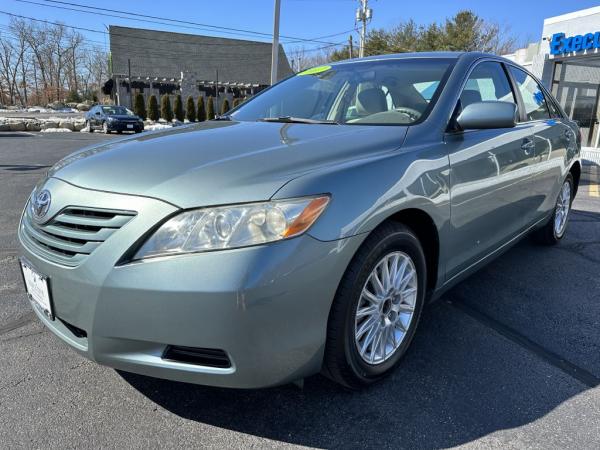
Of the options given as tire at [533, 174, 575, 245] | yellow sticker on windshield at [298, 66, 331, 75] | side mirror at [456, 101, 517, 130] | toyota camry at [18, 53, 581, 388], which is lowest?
tire at [533, 174, 575, 245]

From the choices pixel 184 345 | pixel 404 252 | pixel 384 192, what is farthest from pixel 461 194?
pixel 184 345

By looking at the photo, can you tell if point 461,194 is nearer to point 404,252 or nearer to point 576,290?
point 404,252

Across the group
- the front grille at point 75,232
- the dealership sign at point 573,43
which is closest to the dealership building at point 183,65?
the dealership sign at point 573,43

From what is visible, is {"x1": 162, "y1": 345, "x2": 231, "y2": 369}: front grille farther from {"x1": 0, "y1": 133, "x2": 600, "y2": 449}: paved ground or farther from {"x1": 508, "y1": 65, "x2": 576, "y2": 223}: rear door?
{"x1": 508, "y1": 65, "x2": 576, "y2": 223}: rear door

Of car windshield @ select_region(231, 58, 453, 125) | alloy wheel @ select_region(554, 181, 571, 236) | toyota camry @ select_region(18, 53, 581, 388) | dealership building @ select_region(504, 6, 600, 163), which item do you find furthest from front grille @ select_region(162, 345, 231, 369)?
dealership building @ select_region(504, 6, 600, 163)

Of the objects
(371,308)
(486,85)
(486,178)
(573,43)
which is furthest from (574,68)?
(371,308)

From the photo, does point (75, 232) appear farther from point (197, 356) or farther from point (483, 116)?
point (483, 116)

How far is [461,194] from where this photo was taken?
246cm

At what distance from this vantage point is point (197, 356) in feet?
5.48

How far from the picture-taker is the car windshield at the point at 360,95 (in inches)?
104

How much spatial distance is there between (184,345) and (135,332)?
19cm

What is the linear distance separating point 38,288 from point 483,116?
229 centimetres

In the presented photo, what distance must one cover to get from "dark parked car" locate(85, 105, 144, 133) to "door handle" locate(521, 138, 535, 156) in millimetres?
21158

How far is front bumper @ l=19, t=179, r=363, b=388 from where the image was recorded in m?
1.55
